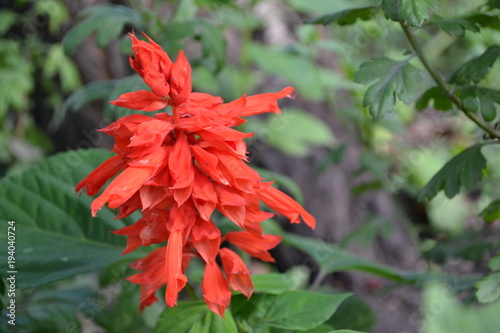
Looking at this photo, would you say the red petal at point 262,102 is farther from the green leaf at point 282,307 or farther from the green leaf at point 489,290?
the green leaf at point 489,290

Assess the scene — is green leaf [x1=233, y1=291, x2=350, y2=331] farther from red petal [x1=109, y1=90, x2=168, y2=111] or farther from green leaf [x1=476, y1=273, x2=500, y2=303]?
red petal [x1=109, y1=90, x2=168, y2=111]

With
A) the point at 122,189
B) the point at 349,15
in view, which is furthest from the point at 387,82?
the point at 122,189

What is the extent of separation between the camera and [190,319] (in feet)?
2.94

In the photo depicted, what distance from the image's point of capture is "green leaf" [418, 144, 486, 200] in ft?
3.27

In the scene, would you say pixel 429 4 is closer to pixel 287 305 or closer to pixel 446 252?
pixel 287 305

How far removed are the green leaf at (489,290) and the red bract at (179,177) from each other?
307 millimetres

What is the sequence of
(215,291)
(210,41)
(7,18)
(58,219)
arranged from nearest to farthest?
(215,291), (58,219), (210,41), (7,18)

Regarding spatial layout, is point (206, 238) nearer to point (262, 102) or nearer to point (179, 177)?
point (179, 177)

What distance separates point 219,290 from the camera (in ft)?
2.78

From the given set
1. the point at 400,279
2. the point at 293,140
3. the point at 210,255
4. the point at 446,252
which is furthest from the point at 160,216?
the point at 293,140

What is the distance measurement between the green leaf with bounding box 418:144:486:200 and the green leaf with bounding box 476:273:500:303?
17cm

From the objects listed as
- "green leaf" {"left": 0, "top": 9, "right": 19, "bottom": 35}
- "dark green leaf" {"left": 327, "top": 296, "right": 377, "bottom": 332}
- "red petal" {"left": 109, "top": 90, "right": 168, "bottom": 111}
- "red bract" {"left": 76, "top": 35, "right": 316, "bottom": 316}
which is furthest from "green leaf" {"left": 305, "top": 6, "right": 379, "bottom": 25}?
"green leaf" {"left": 0, "top": 9, "right": 19, "bottom": 35}

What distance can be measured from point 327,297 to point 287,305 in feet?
0.24

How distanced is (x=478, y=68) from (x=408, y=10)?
0.21 m
